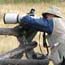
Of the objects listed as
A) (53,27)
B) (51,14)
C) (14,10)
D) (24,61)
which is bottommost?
(14,10)

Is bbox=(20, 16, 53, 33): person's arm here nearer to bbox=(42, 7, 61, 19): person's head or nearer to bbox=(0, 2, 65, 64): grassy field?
bbox=(42, 7, 61, 19): person's head

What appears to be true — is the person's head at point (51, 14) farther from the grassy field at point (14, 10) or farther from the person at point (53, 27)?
the grassy field at point (14, 10)

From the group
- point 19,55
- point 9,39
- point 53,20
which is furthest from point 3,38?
point 53,20

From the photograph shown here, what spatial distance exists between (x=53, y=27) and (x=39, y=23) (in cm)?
19

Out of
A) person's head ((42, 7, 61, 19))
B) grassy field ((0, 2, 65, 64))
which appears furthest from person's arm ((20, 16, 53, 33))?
grassy field ((0, 2, 65, 64))

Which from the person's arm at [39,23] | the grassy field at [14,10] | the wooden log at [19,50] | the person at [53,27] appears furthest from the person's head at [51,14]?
the grassy field at [14,10]

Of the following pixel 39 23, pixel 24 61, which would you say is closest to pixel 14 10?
pixel 24 61

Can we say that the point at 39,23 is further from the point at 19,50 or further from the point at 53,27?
the point at 19,50

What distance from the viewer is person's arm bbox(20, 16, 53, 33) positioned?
5.65 m

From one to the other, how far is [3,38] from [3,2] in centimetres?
632

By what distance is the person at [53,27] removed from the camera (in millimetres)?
5668

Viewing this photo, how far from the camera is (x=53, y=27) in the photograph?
5668mm

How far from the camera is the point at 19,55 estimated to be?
6.18 m

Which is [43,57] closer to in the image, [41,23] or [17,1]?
[41,23]
